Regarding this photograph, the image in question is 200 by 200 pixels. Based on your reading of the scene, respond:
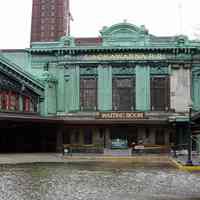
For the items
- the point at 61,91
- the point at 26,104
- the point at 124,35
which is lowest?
the point at 26,104

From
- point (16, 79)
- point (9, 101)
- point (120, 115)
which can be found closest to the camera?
point (9, 101)

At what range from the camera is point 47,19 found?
134 metres

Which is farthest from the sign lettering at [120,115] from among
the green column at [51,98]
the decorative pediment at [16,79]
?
the decorative pediment at [16,79]

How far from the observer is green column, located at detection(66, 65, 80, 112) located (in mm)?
52875

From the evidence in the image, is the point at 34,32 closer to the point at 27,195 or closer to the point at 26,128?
the point at 26,128

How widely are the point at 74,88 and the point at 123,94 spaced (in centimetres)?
612

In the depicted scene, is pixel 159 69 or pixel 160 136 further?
pixel 159 69

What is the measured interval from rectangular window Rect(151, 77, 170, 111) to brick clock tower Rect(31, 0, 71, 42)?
3276 inches

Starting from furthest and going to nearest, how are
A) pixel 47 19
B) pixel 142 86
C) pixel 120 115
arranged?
pixel 47 19 < pixel 142 86 < pixel 120 115

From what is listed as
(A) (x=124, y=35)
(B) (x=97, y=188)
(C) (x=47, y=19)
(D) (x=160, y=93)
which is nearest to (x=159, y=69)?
(D) (x=160, y=93)

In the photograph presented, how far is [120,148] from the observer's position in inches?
1998

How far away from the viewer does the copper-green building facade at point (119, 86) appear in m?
52.4

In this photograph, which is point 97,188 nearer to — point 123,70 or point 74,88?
point 74,88

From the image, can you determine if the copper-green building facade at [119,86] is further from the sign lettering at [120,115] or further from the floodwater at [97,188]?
the floodwater at [97,188]
